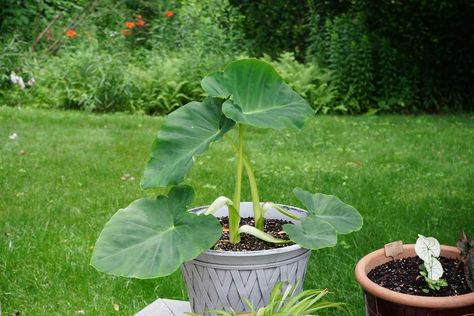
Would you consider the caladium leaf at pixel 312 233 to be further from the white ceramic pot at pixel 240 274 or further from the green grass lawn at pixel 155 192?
the green grass lawn at pixel 155 192

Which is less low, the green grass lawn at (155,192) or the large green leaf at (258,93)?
the large green leaf at (258,93)

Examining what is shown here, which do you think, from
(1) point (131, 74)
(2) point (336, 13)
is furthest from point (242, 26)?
(1) point (131, 74)

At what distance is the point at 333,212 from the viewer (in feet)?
7.89

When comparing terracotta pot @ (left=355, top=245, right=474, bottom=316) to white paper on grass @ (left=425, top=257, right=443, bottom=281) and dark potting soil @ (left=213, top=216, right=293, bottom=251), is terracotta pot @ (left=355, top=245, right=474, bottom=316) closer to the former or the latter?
white paper on grass @ (left=425, top=257, right=443, bottom=281)

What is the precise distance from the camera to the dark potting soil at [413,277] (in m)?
2.15

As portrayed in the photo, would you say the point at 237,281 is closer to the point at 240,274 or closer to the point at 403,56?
the point at 240,274

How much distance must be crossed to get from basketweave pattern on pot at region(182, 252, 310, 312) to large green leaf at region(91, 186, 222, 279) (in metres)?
0.15

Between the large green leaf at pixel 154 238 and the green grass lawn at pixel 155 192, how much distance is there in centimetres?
79

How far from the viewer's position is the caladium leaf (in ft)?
7.01

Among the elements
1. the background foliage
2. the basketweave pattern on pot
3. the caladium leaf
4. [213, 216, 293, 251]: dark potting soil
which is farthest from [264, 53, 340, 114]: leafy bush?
the basketweave pattern on pot

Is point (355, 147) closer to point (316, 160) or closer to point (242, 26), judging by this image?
point (316, 160)

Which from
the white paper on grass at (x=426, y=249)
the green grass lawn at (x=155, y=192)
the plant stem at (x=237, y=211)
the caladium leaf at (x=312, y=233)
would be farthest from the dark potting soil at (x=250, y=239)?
the green grass lawn at (x=155, y=192)

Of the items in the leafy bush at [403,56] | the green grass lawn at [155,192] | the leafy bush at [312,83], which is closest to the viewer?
the green grass lawn at [155,192]

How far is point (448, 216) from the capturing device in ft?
12.7
